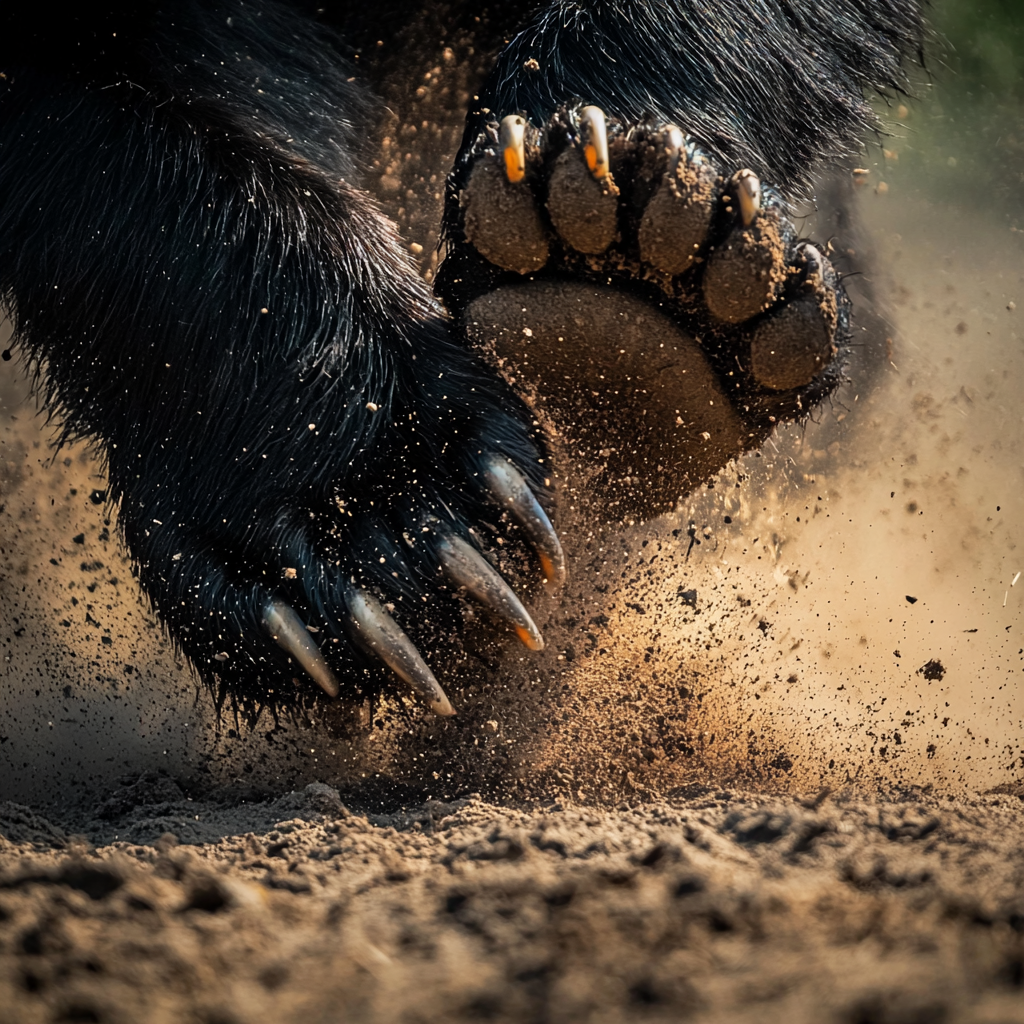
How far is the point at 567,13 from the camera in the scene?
163cm

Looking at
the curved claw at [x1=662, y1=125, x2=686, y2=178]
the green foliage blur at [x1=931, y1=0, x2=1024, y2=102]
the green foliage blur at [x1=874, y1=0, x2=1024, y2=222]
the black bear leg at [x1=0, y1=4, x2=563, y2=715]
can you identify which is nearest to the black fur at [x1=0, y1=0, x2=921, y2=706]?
the black bear leg at [x1=0, y1=4, x2=563, y2=715]

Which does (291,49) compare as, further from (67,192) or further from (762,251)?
(762,251)

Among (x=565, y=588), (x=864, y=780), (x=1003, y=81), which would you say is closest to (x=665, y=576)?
(x=565, y=588)

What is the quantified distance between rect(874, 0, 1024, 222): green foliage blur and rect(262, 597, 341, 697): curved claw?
10.3 feet

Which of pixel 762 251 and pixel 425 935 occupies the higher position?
pixel 762 251

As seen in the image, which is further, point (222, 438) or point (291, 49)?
point (291, 49)

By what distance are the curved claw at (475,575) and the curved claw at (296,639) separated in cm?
22

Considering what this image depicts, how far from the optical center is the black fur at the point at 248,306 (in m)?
1.26

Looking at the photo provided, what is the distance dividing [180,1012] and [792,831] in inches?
25.1

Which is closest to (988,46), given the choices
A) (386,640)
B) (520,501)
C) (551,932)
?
(520,501)

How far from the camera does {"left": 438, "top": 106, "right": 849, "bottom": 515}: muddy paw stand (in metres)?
1.19

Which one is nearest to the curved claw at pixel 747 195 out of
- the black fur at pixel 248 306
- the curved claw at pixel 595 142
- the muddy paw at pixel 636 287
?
the muddy paw at pixel 636 287

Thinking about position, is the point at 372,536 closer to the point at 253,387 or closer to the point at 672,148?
the point at 253,387

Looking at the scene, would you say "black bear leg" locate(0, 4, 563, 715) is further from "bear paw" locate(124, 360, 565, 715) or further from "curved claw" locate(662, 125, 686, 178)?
"curved claw" locate(662, 125, 686, 178)
